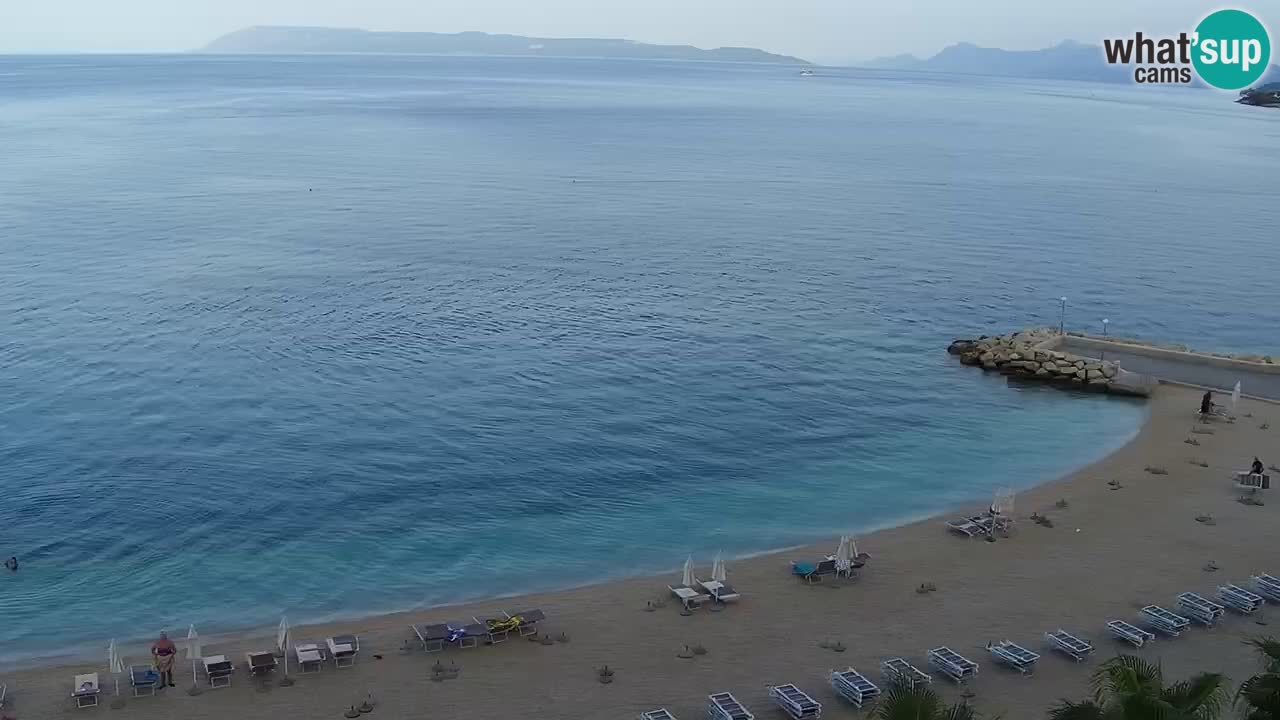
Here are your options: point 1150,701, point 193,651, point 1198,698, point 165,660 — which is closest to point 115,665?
point 165,660

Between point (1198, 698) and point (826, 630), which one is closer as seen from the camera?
point (1198, 698)

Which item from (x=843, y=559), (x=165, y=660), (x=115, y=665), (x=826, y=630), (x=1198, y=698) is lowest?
(x=826, y=630)

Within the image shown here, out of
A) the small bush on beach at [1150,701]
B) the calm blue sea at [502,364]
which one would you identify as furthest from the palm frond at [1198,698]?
the calm blue sea at [502,364]

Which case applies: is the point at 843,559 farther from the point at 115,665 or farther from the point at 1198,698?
the point at 115,665

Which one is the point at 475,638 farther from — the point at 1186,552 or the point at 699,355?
the point at 699,355

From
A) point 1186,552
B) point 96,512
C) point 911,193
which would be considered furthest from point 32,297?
point 911,193

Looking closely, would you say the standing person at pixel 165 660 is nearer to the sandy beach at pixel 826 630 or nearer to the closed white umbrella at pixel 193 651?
the sandy beach at pixel 826 630

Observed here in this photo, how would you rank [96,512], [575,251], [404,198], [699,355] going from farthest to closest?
[404,198]
[575,251]
[699,355]
[96,512]

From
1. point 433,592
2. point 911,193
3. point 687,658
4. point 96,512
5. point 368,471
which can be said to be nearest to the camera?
point 687,658
